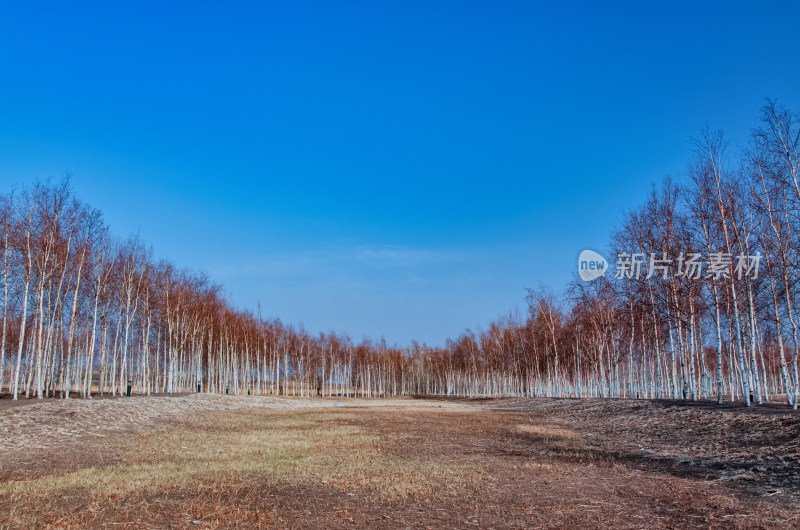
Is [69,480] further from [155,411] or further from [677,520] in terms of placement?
[155,411]

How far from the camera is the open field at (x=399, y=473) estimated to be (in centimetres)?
725

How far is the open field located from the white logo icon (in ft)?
55.7

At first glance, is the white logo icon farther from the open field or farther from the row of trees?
the open field

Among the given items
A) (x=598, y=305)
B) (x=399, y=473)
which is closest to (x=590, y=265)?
(x=598, y=305)

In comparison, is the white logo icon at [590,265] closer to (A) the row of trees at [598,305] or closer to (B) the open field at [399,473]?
(A) the row of trees at [598,305]

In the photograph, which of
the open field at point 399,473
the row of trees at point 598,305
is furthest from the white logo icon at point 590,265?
the open field at point 399,473

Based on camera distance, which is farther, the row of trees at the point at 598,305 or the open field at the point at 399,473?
the row of trees at the point at 598,305

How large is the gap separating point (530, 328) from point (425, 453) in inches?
1649

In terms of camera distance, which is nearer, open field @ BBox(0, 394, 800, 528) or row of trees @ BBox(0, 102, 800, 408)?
open field @ BBox(0, 394, 800, 528)

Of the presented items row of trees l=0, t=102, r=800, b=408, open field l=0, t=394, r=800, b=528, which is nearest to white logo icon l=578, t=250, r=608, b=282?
row of trees l=0, t=102, r=800, b=408

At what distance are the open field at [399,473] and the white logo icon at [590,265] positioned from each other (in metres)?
17.0

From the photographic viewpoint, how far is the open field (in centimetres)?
725

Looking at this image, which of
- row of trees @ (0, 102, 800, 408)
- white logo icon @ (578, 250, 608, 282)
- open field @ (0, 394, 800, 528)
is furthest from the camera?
white logo icon @ (578, 250, 608, 282)

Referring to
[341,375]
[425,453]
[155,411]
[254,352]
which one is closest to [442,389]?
[341,375]
